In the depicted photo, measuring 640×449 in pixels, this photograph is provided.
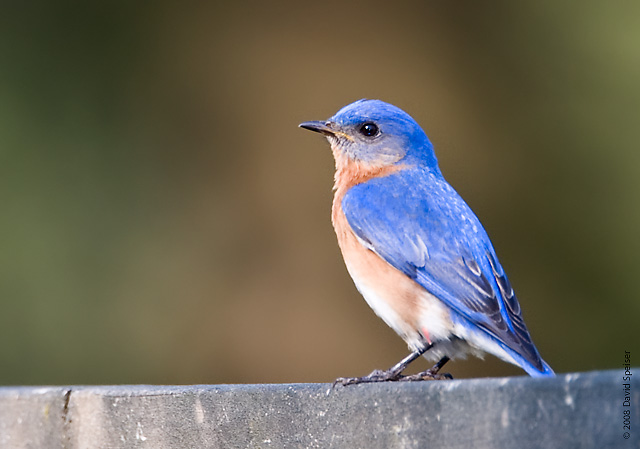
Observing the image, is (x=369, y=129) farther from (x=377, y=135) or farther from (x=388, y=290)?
(x=388, y=290)

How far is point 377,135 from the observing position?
14.4ft

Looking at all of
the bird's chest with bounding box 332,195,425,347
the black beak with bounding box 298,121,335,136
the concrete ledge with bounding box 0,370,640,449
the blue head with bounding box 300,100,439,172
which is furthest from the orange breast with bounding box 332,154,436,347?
the concrete ledge with bounding box 0,370,640,449

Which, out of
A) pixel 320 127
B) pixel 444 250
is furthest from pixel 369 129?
pixel 444 250

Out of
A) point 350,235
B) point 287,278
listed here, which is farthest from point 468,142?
point 350,235

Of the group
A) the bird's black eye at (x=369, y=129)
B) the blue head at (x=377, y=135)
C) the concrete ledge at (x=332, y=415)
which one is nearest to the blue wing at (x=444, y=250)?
the blue head at (x=377, y=135)

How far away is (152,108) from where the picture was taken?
7473mm

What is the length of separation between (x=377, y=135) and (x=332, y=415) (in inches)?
77.6

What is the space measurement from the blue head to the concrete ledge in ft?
5.64

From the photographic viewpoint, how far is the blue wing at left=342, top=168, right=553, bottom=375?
343 cm

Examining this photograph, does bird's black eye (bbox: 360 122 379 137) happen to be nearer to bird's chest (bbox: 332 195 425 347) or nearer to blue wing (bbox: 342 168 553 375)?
blue wing (bbox: 342 168 553 375)

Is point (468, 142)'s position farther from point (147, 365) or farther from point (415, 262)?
point (415, 262)

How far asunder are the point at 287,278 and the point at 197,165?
1.16 m

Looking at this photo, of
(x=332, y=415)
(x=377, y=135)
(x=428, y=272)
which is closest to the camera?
(x=332, y=415)

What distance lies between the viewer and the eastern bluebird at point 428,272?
3.46 metres
